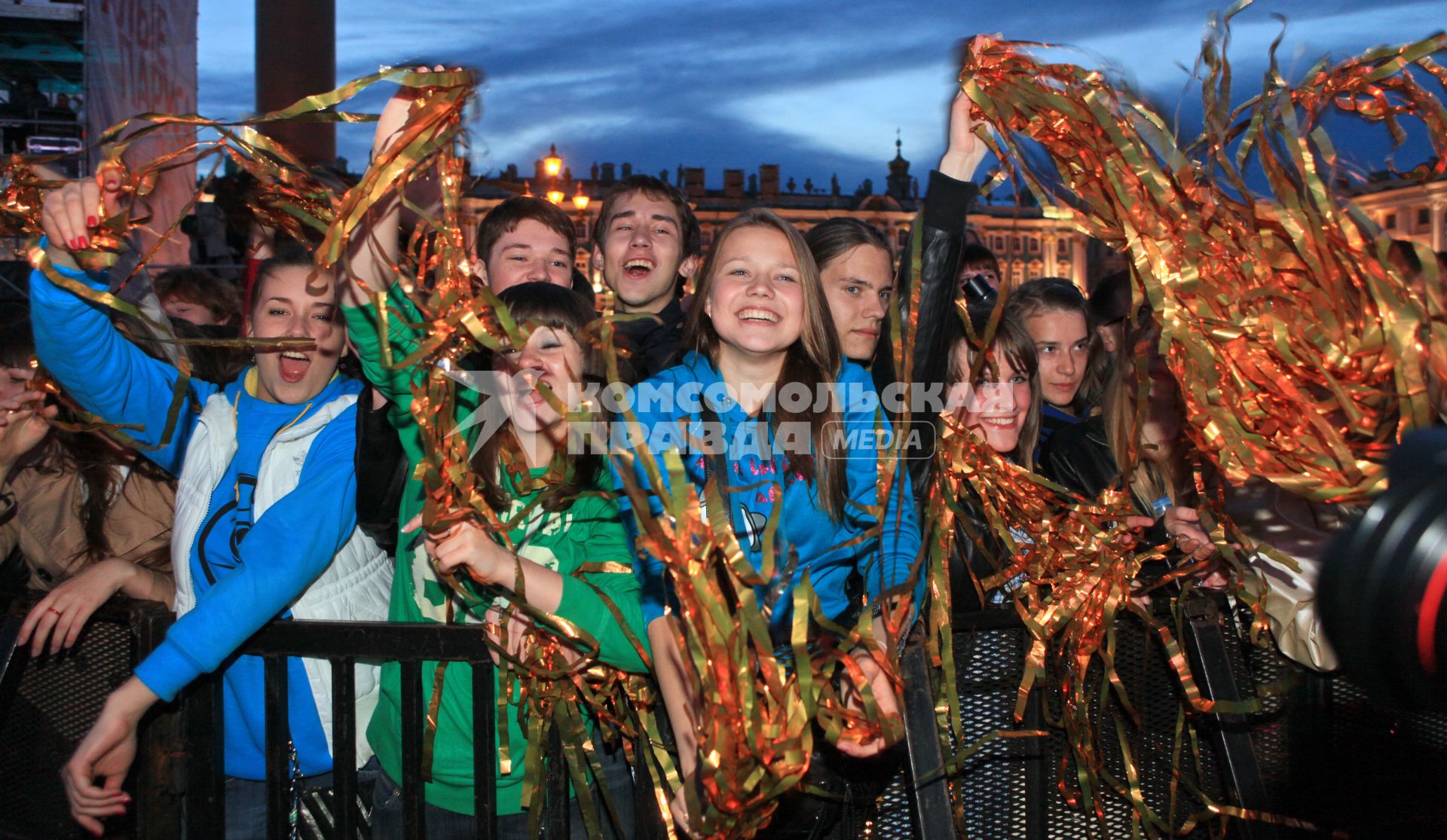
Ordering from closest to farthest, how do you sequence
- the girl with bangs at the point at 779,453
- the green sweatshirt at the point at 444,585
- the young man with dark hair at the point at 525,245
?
the girl with bangs at the point at 779,453 < the green sweatshirt at the point at 444,585 < the young man with dark hair at the point at 525,245

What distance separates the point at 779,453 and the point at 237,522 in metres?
1.19

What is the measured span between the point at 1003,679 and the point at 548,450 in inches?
40.9

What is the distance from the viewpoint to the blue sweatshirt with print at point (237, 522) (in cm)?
218

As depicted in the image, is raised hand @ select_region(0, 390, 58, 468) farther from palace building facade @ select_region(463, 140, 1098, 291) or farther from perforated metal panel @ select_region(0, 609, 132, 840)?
palace building facade @ select_region(463, 140, 1098, 291)

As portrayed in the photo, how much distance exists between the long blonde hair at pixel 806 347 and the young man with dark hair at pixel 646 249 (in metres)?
0.89

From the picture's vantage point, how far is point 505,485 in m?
2.28

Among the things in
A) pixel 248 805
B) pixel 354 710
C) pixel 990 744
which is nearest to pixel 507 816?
pixel 354 710

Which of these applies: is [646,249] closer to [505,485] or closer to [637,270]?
[637,270]

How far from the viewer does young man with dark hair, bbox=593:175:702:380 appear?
3420mm

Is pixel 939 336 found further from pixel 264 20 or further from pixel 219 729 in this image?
pixel 264 20

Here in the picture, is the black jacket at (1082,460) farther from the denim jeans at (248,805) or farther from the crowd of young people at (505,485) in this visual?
the denim jeans at (248,805)

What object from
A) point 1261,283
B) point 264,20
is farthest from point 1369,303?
point 264,20

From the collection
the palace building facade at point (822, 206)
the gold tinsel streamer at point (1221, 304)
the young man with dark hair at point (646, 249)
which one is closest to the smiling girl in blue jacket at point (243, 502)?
the young man with dark hair at point (646, 249)

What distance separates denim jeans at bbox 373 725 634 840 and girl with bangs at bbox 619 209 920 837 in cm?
38
